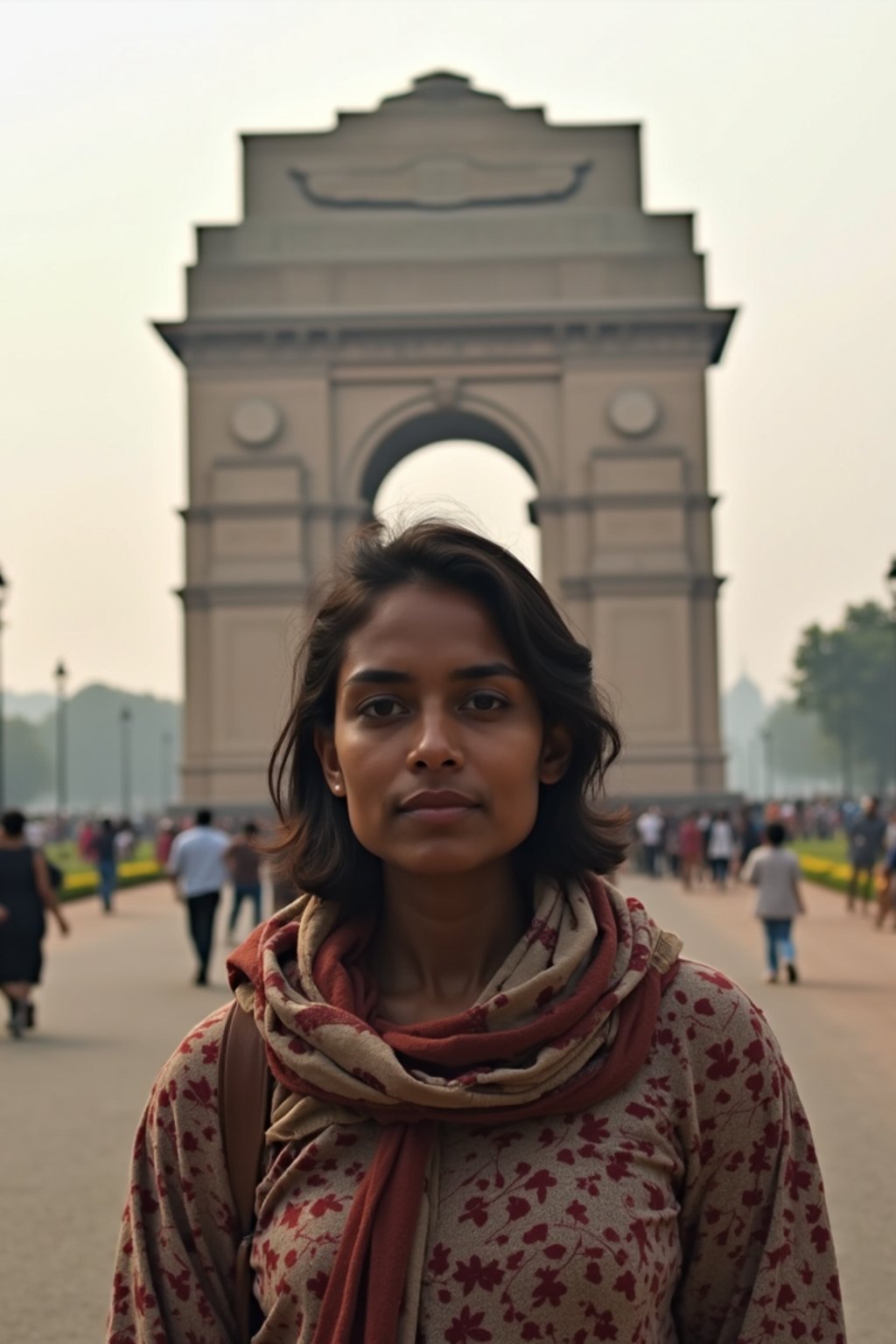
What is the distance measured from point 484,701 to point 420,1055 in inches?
18.2

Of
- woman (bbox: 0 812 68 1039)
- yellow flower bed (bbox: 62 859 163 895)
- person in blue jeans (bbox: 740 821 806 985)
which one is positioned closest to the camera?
woman (bbox: 0 812 68 1039)

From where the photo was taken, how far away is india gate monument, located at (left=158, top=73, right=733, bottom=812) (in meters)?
37.3

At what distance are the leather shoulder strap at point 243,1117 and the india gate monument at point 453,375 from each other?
33916mm

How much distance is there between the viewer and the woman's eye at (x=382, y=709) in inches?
98.0

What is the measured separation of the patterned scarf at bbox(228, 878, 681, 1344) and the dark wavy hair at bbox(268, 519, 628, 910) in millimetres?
124

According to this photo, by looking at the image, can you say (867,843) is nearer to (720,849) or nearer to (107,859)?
(720,849)

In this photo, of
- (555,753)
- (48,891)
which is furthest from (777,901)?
(555,753)

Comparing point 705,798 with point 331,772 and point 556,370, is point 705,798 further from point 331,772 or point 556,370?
point 331,772

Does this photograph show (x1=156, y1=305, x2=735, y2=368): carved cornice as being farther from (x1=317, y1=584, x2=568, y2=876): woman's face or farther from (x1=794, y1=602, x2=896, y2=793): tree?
(x1=794, y1=602, x2=896, y2=793): tree

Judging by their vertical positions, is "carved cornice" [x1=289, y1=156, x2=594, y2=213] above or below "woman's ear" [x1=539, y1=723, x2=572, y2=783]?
above

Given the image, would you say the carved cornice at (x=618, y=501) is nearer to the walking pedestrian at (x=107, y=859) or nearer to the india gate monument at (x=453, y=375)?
the india gate monument at (x=453, y=375)

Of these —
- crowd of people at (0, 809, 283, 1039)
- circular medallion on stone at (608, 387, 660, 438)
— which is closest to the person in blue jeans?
crowd of people at (0, 809, 283, 1039)

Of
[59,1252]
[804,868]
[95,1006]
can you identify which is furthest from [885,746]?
[59,1252]

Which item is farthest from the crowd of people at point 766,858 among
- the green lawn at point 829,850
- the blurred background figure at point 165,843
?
the blurred background figure at point 165,843
